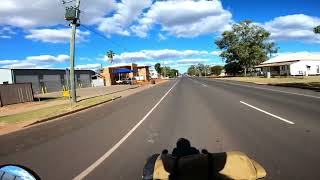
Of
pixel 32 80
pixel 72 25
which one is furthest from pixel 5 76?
pixel 72 25

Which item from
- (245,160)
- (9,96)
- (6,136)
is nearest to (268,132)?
(245,160)

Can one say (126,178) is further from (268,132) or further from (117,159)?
(268,132)

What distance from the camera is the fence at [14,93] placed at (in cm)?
3222

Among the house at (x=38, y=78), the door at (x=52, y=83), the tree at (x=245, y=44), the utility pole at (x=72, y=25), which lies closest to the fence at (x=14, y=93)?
the utility pole at (x=72, y=25)

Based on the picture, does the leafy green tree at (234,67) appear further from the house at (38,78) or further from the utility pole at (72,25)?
the utility pole at (72,25)

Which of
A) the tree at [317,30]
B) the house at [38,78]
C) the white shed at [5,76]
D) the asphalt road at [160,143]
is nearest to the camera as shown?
the asphalt road at [160,143]

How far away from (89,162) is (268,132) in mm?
4948

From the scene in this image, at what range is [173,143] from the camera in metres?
9.41

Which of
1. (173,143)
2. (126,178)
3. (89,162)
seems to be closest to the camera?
(126,178)

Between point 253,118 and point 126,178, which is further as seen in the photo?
point 253,118

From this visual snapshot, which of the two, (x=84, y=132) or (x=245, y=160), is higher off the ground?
(x=245, y=160)

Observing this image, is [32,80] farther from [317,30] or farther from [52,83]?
[317,30]

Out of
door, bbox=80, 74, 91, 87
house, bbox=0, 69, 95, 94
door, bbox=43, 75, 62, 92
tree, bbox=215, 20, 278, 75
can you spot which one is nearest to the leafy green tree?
tree, bbox=215, 20, 278, 75

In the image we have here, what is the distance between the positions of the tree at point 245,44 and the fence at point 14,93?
7590 centimetres
